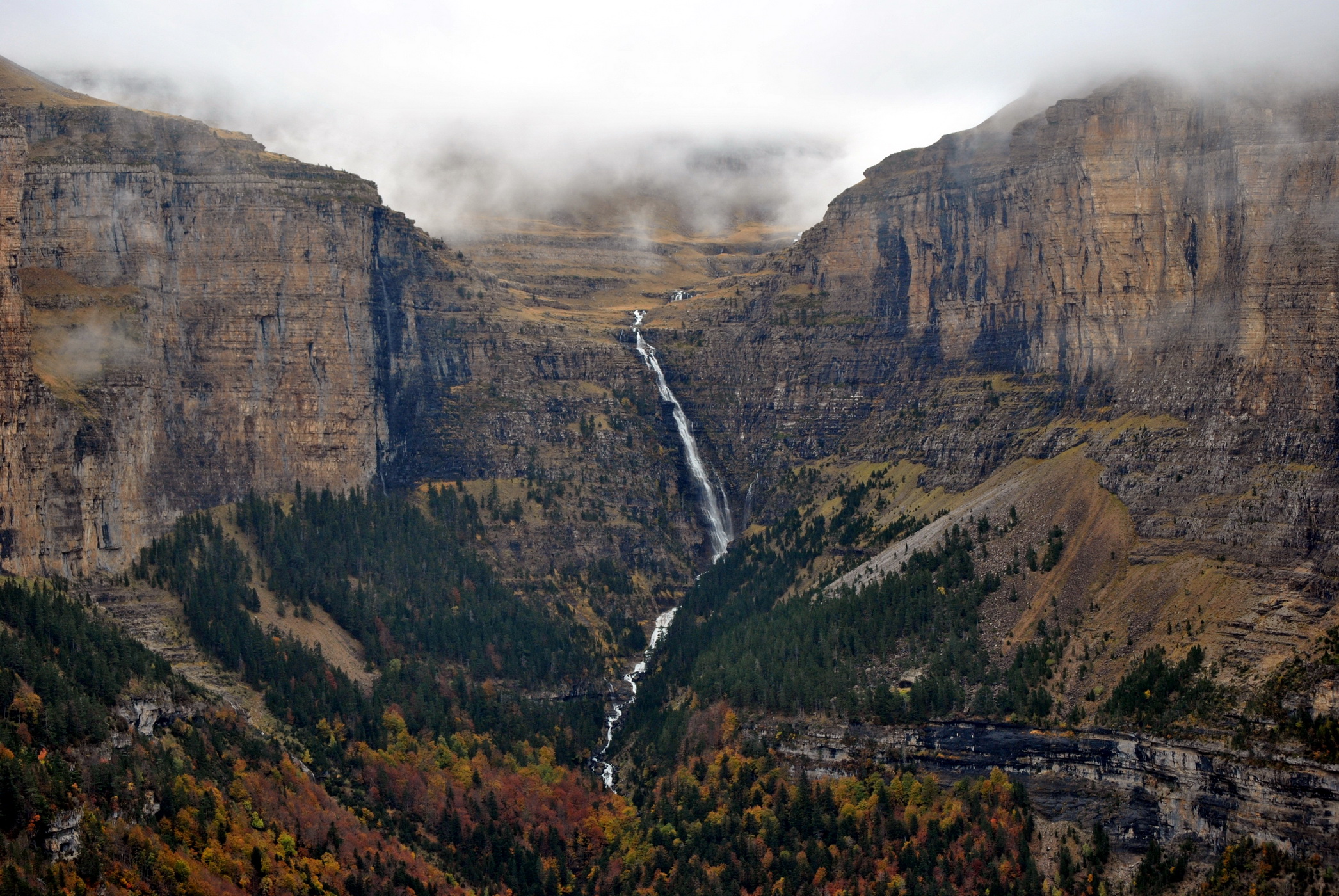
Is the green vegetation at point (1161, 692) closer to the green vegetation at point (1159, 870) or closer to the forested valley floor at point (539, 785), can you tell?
the forested valley floor at point (539, 785)

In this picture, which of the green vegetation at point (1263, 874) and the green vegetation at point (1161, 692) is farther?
the green vegetation at point (1161, 692)

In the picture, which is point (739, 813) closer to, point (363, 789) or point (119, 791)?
point (363, 789)

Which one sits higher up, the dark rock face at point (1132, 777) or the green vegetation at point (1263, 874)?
the dark rock face at point (1132, 777)

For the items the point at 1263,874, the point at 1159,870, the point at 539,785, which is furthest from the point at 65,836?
the point at 1263,874

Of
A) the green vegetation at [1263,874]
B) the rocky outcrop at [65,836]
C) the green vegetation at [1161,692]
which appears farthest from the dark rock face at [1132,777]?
the rocky outcrop at [65,836]

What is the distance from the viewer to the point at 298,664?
7766 inches

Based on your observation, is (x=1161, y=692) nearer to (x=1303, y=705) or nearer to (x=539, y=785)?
(x=1303, y=705)

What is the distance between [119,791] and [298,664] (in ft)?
157

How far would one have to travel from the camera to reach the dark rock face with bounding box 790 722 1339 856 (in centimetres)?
15125

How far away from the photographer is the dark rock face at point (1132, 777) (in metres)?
151

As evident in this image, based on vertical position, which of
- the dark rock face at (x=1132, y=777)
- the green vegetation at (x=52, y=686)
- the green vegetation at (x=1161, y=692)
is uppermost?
the green vegetation at (x=52, y=686)

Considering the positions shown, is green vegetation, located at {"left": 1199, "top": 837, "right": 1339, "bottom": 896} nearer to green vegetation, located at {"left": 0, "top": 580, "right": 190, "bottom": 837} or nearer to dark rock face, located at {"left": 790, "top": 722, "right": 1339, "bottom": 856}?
dark rock face, located at {"left": 790, "top": 722, "right": 1339, "bottom": 856}

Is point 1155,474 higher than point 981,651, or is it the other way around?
point 1155,474

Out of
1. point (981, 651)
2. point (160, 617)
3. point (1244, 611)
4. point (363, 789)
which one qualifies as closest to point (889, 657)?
point (981, 651)
